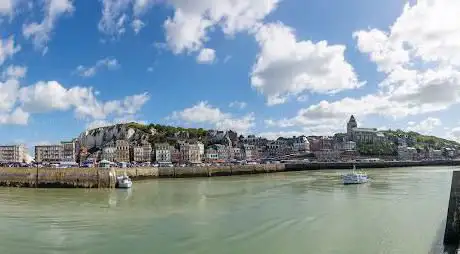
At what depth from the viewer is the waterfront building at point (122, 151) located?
143 m

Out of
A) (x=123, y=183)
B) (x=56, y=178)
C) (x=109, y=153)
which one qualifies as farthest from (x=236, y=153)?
(x=56, y=178)

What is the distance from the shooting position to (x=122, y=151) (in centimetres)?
14388

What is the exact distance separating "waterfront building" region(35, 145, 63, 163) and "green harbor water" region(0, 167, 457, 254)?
401ft

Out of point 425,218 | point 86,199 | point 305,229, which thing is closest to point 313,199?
point 425,218

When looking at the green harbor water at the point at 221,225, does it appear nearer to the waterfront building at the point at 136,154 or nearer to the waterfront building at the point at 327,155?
the waterfront building at the point at 136,154

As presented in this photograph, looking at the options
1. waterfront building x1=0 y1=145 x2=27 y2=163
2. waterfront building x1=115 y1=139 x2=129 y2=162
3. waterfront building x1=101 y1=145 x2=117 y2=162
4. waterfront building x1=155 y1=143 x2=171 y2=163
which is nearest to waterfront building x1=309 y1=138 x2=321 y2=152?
waterfront building x1=155 y1=143 x2=171 y2=163

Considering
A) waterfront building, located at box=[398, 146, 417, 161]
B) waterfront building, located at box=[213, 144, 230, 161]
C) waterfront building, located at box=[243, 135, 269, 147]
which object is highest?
waterfront building, located at box=[243, 135, 269, 147]

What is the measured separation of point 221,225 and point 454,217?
1110cm

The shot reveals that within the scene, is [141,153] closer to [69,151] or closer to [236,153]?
[69,151]

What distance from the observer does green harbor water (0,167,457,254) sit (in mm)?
18906

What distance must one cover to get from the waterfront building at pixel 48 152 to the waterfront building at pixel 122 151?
22464 millimetres

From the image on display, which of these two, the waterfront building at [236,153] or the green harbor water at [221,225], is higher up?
the waterfront building at [236,153]

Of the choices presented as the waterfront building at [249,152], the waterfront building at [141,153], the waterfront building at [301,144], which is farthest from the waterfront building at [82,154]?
the waterfront building at [301,144]

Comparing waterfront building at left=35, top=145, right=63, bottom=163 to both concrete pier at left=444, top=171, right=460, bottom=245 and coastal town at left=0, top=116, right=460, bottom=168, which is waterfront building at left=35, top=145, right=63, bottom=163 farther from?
concrete pier at left=444, top=171, right=460, bottom=245
